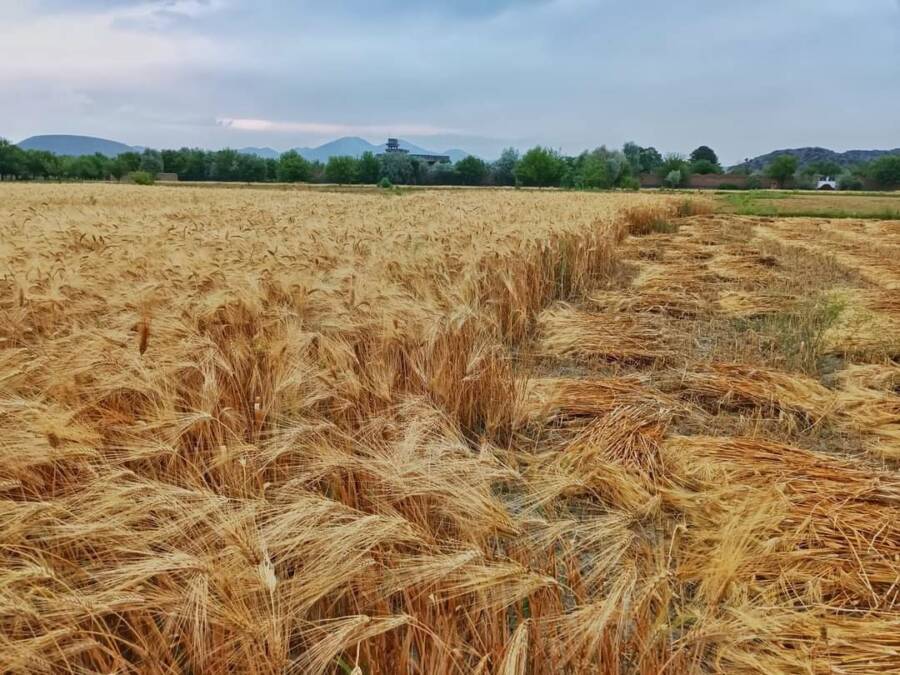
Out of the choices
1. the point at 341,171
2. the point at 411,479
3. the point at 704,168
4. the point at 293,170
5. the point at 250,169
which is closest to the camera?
the point at 411,479

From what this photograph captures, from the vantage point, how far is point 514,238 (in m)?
6.52

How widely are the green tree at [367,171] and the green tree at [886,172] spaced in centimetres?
7639

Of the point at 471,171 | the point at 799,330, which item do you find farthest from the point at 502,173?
the point at 799,330

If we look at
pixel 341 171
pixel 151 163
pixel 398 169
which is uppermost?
pixel 151 163

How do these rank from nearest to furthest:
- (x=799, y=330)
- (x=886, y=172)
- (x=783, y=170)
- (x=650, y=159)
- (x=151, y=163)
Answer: (x=799, y=330) → (x=886, y=172) → (x=151, y=163) → (x=783, y=170) → (x=650, y=159)

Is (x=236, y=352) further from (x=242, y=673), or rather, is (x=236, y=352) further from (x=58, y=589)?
(x=242, y=673)

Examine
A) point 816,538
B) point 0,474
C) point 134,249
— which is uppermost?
point 134,249

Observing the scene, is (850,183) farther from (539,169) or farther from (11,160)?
(11,160)

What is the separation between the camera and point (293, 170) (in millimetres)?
79250

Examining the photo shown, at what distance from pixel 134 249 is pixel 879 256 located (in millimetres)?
12269

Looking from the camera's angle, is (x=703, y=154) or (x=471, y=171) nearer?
(x=471, y=171)

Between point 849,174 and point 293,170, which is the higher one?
point 849,174

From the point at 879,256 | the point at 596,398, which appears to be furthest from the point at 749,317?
the point at 879,256

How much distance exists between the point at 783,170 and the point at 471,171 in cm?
5241
